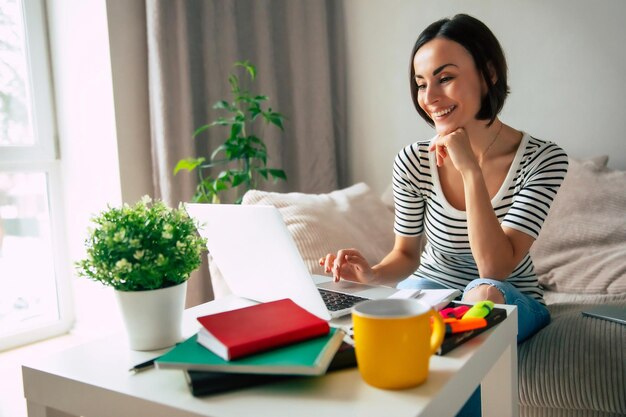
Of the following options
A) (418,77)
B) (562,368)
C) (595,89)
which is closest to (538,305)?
(562,368)

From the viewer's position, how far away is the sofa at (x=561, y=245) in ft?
3.94

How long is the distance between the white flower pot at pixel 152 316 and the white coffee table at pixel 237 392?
0.02m

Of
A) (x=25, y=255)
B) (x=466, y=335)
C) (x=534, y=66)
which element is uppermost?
(x=534, y=66)

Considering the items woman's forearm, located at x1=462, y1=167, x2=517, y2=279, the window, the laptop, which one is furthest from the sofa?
the window

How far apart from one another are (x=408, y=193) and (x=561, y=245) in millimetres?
691

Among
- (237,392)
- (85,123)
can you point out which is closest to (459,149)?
(237,392)

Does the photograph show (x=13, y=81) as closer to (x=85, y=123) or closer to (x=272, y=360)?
(x=85, y=123)

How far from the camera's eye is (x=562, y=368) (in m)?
1.16

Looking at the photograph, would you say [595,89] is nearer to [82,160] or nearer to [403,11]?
[403,11]

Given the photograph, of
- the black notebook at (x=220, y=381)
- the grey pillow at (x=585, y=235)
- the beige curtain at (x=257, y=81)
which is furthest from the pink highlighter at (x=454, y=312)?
the beige curtain at (x=257, y=81)

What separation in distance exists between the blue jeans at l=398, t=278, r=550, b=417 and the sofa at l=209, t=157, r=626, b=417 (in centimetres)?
3

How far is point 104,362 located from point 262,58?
1.97 metres

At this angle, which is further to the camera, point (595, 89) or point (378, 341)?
point (595, 89)

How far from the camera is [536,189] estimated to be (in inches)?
49.3
